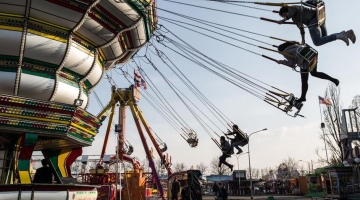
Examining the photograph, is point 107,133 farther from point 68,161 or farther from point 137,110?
point 68,161

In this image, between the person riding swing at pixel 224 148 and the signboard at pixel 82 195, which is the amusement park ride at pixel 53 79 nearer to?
the signboard at pixel 82 195

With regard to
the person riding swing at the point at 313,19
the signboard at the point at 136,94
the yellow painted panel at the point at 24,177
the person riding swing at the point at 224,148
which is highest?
the signboard at the point at 136,94

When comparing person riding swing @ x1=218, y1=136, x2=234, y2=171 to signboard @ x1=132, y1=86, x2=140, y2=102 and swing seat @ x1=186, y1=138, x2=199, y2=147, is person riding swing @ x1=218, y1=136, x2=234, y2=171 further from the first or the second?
signboard @ x1=132, y1=86, x2=140, y2=102

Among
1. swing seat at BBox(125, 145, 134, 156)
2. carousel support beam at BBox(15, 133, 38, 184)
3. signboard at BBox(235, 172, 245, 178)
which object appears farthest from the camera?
signboard at BBox(235, 172, 245, 178)

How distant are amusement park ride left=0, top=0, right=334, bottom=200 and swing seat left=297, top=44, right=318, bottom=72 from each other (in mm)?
1446

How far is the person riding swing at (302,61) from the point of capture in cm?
818

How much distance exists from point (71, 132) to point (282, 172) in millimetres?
51348

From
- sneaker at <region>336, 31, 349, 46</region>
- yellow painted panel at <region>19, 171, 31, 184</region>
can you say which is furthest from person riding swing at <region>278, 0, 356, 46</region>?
yellow painted panel at <region>19, 171, 31, 184</region>

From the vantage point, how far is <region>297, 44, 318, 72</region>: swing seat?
8.14 m

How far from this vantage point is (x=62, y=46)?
9.87 metres

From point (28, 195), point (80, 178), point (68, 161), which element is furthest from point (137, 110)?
point (28, 195)

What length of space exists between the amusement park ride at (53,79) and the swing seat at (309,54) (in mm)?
1446

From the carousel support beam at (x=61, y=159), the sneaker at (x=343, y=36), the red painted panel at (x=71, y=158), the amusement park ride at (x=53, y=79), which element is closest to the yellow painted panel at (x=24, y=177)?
the amusement park ride at (x=53, y=79)

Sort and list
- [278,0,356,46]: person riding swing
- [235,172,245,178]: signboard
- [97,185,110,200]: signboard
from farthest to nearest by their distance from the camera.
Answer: [235,172,245,178]: signboard
[97,185,110,200]: signboard
[278,0,356,46]: person riding swing
